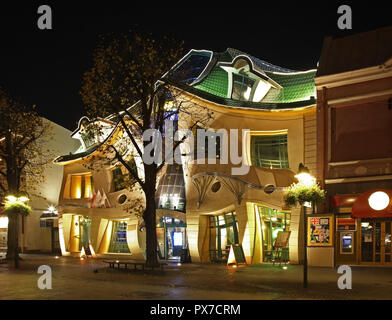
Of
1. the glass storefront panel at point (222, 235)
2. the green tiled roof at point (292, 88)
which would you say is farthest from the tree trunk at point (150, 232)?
the green tiled roof at point (292, 88)

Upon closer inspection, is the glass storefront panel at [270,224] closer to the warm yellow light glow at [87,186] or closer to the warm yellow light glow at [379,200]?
the warm yellow light glow at [379,200]

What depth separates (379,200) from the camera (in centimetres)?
2139

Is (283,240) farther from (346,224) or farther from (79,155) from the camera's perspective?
(79,155)

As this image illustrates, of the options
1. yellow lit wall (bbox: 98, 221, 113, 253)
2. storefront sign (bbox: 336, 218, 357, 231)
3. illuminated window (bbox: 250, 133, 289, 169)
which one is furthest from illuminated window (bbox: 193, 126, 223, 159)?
yellow lit wall (bbox: 98, 221, 113, 253)

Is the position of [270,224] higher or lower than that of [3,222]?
higher

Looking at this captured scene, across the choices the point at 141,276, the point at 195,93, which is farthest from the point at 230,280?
the point at 195,93

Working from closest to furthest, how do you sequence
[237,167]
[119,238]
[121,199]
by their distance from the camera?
[237,167], [121,199], [119,238]

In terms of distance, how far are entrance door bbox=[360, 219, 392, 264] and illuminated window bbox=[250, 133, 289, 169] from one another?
551 centimetres

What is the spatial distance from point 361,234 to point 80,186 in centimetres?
2262

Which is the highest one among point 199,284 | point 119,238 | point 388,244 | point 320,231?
point 320,231

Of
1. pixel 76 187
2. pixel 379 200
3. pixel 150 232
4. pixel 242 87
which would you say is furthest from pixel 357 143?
pixel 76 187

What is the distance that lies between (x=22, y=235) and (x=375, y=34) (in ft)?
111

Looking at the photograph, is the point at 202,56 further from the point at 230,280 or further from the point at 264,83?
the point at 230,280

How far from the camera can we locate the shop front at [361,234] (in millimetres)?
22141
